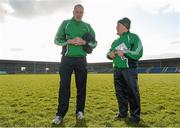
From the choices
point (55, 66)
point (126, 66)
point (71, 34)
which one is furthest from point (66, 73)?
point (55, 66)

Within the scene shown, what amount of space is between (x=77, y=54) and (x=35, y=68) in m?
97.9

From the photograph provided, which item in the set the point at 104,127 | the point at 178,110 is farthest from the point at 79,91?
the point at 178,110

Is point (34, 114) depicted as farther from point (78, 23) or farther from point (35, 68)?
point (35, 68)

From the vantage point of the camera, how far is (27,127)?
515 cm

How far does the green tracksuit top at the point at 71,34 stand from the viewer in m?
5.71

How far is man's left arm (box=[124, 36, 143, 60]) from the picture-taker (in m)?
5.60

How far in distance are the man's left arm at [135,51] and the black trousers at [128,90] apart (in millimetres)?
278

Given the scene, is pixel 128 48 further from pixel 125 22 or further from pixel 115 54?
pixel 125 22

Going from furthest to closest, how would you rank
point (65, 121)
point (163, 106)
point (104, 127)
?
point (163, 106)
point (65, 121)
point (104, 127)

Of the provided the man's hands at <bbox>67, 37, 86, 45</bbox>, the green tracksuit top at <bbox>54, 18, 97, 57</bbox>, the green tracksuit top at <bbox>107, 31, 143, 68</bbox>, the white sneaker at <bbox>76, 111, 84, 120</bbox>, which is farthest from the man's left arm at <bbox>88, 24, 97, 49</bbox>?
the white sneaker at <bbox>76, 111, 84, 120</bbox>

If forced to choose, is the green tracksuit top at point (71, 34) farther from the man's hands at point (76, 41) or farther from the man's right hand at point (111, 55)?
the man's right hand at point (111, 55)

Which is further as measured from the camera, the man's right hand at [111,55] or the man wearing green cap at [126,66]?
the man's right hand at [111,55]

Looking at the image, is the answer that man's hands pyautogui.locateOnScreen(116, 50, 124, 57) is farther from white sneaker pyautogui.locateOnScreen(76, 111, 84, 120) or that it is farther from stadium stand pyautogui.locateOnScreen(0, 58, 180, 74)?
stadium stand pyautogui.locateOnScreen(0, 58, 180, 74)

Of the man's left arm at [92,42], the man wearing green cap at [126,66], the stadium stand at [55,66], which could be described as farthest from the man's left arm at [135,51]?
the stadium stand at [55,66]
